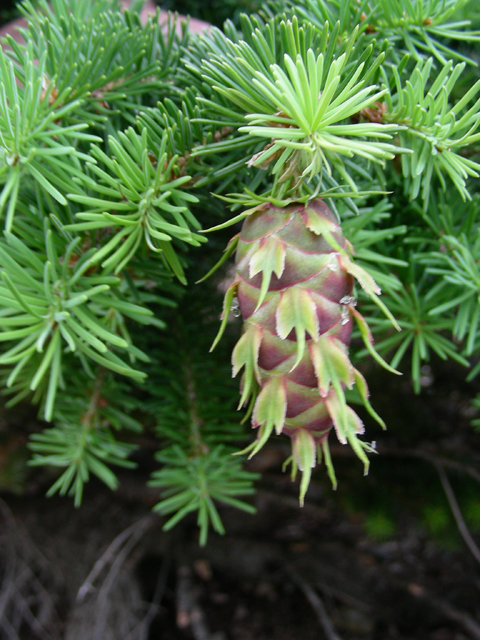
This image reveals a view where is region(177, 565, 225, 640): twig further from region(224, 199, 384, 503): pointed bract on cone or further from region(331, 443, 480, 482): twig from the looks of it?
region(224, 199, 384, 503): pointed bract on cone

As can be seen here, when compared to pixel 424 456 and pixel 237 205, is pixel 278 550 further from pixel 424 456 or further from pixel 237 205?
pixel 237 205

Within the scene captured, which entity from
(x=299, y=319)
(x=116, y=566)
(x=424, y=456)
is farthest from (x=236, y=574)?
(x=299, y=319)

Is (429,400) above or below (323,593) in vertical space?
above

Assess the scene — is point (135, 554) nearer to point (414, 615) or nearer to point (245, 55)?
point (414, 615)

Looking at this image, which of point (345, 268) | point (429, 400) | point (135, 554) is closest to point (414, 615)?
point (429, 400)

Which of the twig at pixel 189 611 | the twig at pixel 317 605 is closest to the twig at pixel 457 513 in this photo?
the twig at pixel 317 605

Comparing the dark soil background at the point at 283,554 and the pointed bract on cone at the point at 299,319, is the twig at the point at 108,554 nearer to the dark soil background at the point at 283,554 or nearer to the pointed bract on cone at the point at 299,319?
the dark soil background at the point at 283,554
